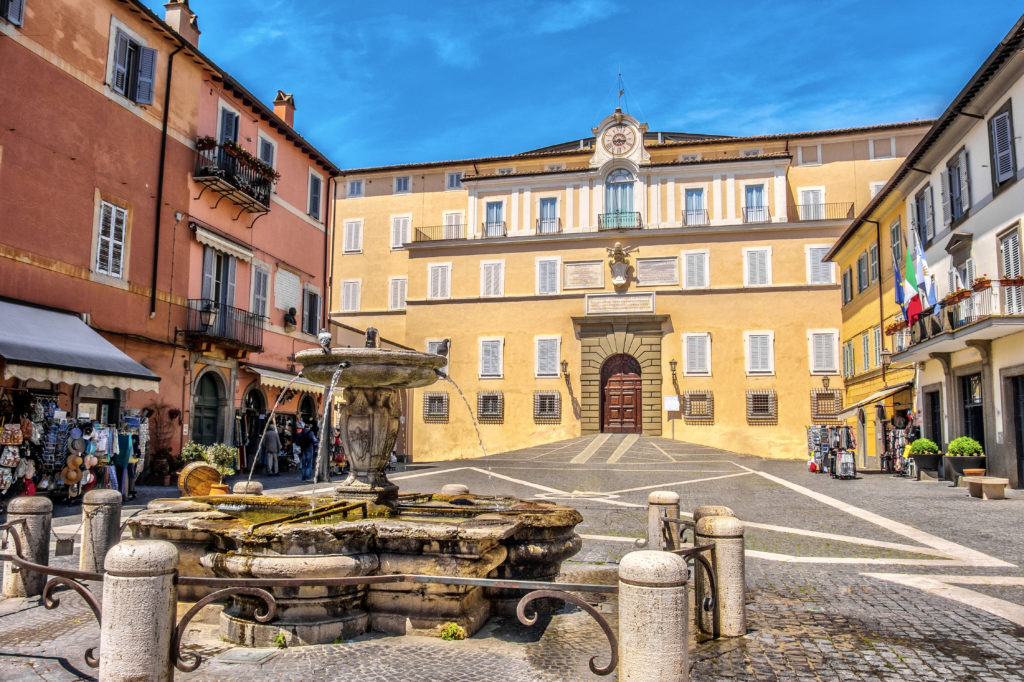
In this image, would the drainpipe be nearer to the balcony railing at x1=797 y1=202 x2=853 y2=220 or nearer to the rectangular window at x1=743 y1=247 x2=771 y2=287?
the rectangular window at x1=743 y1=247 x2=771 y2=287

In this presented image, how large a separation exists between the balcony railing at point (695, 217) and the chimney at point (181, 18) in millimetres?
21133

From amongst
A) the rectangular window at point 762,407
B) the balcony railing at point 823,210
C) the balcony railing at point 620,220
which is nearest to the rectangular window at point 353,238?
the balcony railing at point 620,220

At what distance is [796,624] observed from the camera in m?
5.81

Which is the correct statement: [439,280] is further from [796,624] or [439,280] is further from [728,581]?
[728,581]

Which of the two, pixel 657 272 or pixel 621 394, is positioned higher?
pixel 657 272

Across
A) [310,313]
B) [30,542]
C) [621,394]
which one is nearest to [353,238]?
[310,313]

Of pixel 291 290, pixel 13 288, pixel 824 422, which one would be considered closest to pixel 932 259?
pixel 824 422

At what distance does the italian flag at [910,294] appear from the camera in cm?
2053

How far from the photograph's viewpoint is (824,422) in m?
30.7

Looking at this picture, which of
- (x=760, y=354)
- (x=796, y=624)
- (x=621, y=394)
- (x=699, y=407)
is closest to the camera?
(x=796, y=624)

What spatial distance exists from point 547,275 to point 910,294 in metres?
16.6

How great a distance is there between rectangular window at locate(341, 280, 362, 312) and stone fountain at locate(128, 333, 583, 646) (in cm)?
3370

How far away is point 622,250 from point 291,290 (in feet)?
50.0

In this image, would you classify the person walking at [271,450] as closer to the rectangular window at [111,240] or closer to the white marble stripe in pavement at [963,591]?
the rectangular window at [111,240]
